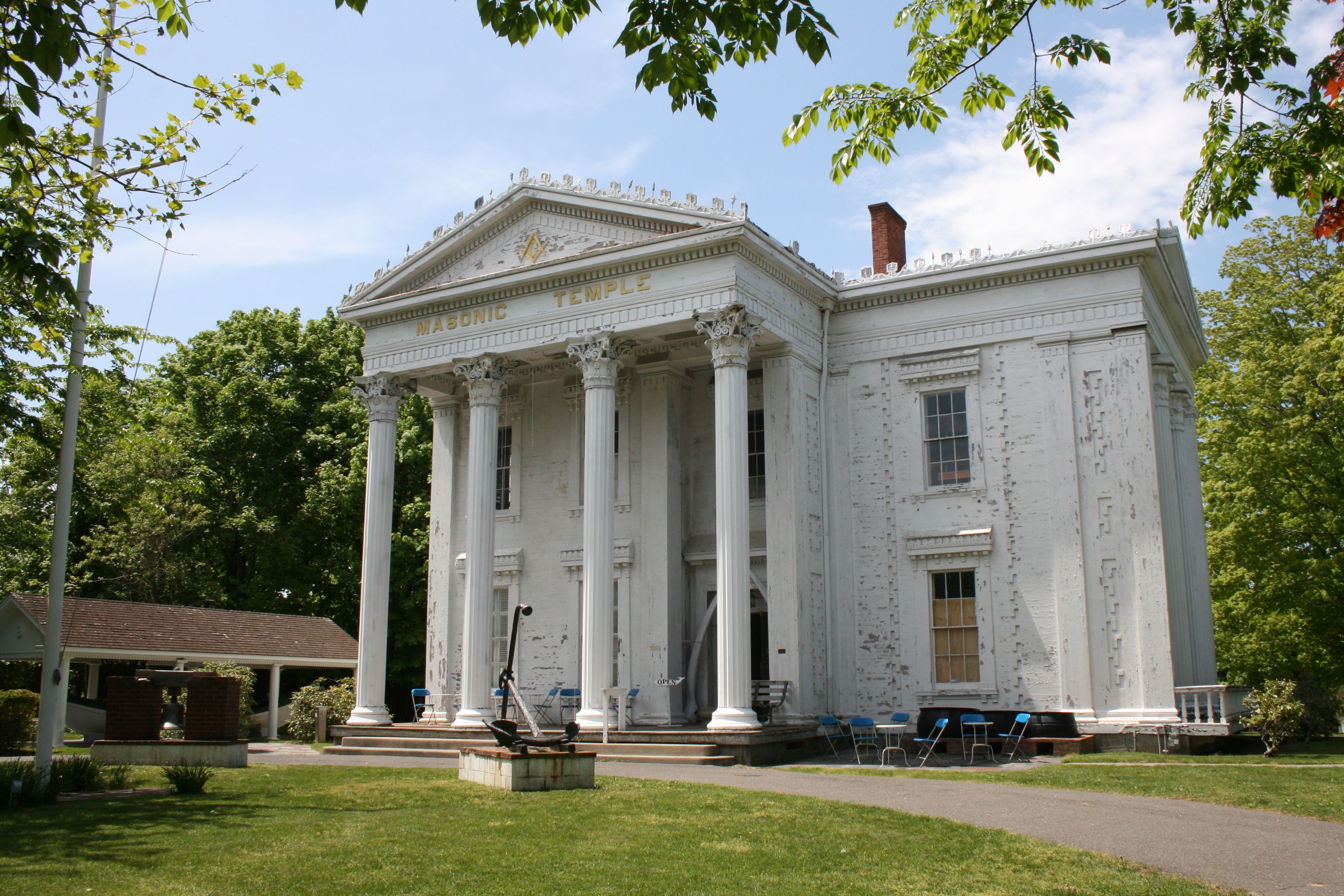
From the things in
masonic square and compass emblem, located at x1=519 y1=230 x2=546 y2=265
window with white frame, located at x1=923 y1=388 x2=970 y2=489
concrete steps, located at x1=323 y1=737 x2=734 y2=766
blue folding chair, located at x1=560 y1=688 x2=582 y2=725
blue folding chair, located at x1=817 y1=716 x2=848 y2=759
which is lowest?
concrete steps, located at x1=323 y1=737 x2=734 y2=766

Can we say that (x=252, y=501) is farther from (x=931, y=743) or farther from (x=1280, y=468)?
(x=1280, y=468)

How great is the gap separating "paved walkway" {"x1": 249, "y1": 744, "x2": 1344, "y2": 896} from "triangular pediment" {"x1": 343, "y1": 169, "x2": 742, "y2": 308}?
425 inches

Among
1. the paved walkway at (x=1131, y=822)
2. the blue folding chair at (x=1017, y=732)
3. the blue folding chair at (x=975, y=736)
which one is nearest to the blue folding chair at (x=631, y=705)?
the paved walkway at (x=1131, y=822)

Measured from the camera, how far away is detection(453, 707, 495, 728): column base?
22016 mm

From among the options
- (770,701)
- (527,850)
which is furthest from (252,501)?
(527,850)

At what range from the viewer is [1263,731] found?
18.3 meters

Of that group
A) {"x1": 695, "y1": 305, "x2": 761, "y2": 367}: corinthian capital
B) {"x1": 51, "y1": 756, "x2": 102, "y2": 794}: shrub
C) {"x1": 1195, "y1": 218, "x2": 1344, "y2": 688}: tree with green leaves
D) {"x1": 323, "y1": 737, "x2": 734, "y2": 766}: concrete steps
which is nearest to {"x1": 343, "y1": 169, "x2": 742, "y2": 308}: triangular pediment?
{"x1": 695, "y1": 305, "x2": 761, "y2": 367}: corinthian capital

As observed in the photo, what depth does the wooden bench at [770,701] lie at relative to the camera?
21.1 meters

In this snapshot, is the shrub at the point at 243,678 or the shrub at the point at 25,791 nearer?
the shrub at the point at 25,791

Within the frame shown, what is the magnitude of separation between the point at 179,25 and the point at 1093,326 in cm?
1779

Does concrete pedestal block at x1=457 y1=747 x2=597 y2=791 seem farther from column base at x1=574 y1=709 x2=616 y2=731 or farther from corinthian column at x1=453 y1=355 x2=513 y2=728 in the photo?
corinthian column at x1=453 y1=355 x2=513 y2=728

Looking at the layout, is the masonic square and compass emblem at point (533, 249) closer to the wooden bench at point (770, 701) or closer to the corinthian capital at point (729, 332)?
the corinthian capital at point (729, 332)

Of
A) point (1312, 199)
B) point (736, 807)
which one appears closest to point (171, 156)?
point (736, 807)

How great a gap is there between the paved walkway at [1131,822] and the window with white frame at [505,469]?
10.5 metres
